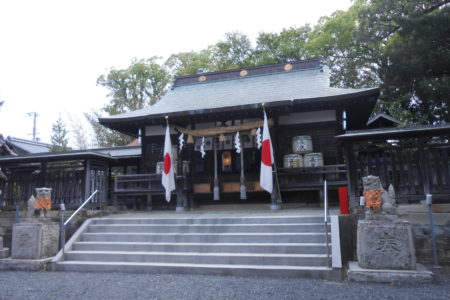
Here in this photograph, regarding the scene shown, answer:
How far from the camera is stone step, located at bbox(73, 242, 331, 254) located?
6.28 m

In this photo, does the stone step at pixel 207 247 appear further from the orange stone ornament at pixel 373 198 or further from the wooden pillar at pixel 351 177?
the wooden pillar at pixel 351 177

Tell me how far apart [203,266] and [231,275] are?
21.9 inches

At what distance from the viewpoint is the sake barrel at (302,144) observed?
405 inches

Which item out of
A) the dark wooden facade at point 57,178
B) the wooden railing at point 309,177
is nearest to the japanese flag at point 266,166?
the wooden railing at point 309,177

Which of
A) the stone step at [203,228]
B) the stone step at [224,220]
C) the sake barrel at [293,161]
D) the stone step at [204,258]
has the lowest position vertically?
the stone step at [204,258]

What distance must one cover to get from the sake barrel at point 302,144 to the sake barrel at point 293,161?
19cm

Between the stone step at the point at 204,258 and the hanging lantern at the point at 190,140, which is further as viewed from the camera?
the hanging lantern at the point at 190,140

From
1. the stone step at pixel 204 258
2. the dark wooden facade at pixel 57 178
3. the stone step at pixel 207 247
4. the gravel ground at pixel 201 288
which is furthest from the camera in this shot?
the dark wooden facade at pixel 57 178

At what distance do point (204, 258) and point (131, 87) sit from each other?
24531 millimetres

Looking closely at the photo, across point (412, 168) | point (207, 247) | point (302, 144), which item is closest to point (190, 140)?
point (302, 144)

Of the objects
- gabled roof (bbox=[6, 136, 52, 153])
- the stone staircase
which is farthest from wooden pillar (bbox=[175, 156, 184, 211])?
gabled roof (bbox=[6, 136, 52, 153])

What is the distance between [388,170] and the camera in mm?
7746

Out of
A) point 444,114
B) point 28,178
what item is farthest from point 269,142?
point 444,114

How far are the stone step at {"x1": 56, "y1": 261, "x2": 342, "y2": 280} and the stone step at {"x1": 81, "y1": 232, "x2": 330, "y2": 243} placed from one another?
2.72ft
